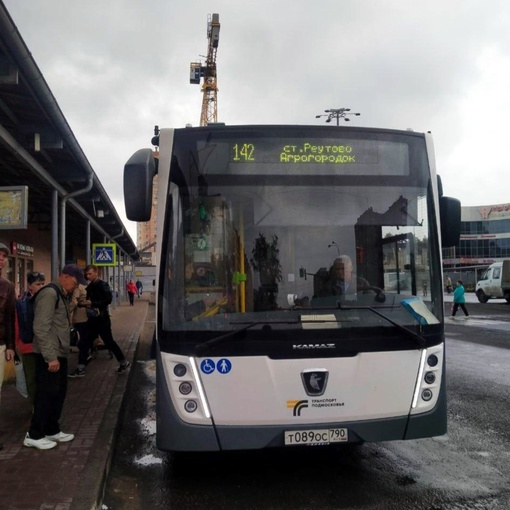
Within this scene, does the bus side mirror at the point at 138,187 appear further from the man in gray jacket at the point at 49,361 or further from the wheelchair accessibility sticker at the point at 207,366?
the man in gray jacket at the point at 49,361

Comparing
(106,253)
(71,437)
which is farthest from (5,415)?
(106,253)

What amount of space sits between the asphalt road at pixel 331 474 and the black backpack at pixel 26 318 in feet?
4.76

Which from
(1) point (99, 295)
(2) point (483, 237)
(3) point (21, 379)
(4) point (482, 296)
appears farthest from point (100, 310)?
(2) point (483, 237)

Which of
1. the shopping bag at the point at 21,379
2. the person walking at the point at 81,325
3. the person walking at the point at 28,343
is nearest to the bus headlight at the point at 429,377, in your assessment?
the person walking at the point at 28,343

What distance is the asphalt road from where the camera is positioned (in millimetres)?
4266

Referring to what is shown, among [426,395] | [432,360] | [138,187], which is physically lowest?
[426,395]

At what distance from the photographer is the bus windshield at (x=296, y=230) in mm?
4332

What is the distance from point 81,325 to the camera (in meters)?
9.09

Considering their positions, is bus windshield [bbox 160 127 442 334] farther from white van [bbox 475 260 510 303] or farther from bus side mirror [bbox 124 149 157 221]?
white van [bbox 475 260 510 303]

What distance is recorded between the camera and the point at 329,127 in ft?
15.3

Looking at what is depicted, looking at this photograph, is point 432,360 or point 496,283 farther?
point 496,283

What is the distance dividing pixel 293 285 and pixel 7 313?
8.88 ft

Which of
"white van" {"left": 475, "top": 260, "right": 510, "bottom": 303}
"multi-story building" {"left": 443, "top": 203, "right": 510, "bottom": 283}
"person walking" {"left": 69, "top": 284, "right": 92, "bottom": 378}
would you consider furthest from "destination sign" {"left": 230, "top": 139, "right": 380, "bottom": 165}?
"multi-story building" {"left": 443, "top": 203, "right": 510, "bottom": 283}

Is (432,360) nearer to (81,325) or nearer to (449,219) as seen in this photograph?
(449,219)
